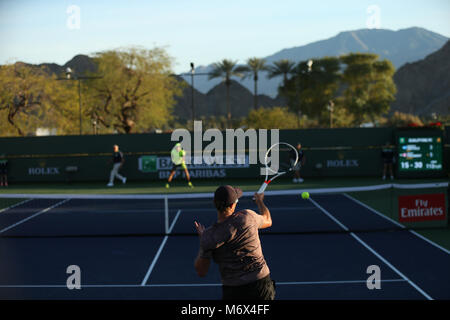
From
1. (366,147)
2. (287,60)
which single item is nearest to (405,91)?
(287,60)

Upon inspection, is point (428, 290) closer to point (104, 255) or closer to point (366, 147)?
point (104, 255)

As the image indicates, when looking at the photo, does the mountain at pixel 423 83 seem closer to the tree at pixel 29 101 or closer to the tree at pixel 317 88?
the tree at pixel 317 88

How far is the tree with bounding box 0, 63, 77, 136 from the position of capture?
166 feet

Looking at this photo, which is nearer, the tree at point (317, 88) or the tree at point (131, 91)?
the tree at point (131, 91)

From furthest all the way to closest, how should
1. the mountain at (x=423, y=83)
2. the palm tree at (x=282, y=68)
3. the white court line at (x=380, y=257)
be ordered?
the mountain at (x=423, y=83) < the palm tree at (x=282, y=68) < the white court line at (x=380, y=257)

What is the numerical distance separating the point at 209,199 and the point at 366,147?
10.2 metres

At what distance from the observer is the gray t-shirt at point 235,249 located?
4.68 metres

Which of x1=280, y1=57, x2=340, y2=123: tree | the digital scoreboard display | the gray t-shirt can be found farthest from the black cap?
x1=280, y1=57, x2=340, y2=123: tree

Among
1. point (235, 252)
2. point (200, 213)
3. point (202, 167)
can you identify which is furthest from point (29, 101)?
point (235, 252)

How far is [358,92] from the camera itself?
101438mm

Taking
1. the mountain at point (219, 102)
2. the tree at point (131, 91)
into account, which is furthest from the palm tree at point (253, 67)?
the mountain at point (219, 102)

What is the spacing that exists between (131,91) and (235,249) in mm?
62203

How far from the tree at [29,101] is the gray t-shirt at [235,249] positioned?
164 ft

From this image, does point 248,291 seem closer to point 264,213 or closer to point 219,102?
point 264,213
